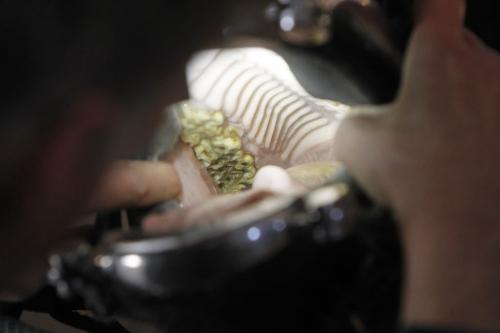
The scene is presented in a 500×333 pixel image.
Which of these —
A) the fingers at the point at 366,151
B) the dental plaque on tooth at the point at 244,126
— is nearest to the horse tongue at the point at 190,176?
the dental plaque on tooth at the point at 244,126

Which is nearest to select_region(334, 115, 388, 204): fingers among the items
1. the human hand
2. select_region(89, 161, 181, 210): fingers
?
the human hand

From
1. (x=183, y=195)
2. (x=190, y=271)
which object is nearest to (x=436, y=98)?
(x=190, y=271)

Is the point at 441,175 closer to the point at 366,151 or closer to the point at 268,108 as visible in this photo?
the point at 366,151

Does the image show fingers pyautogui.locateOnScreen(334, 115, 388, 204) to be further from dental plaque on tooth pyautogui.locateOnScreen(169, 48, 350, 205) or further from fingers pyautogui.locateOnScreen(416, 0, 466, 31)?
dental plaque on tooth pyautogui.locateOnScreen(169, 48, 350, 205)

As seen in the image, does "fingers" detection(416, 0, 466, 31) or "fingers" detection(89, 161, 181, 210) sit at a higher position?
"fingers" detection(416, 0, 466, 31)

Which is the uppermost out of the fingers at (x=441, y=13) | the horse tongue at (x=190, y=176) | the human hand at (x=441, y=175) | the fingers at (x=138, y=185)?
the fingers at (x=441, y=13)

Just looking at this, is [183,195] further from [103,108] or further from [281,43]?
[103,108]

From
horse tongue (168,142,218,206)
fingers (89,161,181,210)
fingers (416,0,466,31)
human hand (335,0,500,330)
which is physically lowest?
horse tongue (168,142,218,206)

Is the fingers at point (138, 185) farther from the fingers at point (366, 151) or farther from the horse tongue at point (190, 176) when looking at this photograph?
the fingers at point (366, 151)
